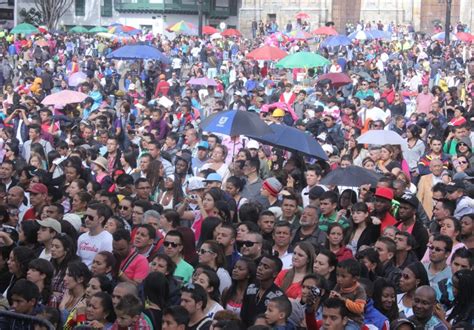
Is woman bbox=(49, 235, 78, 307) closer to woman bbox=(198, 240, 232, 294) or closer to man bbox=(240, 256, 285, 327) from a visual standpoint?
woman bbox=(198, 240, 232, 294)

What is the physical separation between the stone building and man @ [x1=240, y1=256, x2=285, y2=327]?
45.5 m

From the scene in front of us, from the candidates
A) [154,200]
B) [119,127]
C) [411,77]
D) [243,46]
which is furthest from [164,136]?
[243,46]

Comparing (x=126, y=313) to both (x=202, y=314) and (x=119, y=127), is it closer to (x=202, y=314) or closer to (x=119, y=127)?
(x=202, y=314)

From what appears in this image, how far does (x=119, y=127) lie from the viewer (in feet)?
62.8

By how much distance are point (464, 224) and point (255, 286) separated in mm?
2718

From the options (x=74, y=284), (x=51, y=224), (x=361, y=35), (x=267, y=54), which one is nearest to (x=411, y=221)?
(x=51, y=224)

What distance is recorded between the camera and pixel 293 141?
14078 millimetres

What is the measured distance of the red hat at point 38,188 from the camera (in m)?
12.8

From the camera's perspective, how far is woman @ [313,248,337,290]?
9.38 meters

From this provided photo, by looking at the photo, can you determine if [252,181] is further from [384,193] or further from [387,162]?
[384,193]

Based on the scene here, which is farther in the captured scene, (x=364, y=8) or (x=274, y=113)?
(x=364, y=8)

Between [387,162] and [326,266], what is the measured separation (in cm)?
557

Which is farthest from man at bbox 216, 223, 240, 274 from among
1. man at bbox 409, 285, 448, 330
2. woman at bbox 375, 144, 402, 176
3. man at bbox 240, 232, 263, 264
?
woman at bbox 375, 144, 402, 176

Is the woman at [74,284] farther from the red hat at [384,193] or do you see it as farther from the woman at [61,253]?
the red hat at [384,193]
